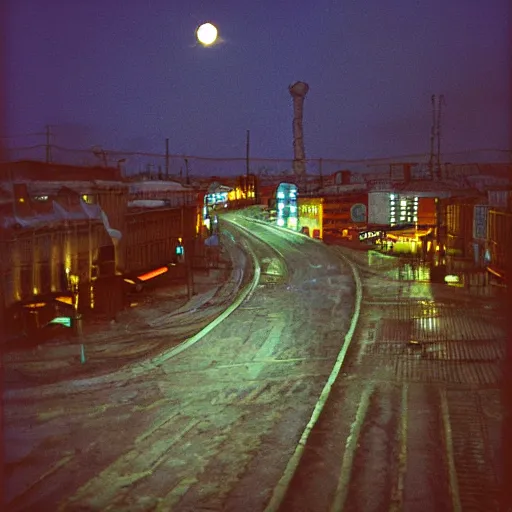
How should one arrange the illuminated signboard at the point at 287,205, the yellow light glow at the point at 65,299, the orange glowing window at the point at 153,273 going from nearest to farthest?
the yellow light glow at the point at 65,299, the orange glowing window at the point at 153,273, the illuminated signboard at the point at 287,205

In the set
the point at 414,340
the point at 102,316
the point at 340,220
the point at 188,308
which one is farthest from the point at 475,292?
the point at 340,220

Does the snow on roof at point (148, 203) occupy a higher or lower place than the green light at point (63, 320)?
higher

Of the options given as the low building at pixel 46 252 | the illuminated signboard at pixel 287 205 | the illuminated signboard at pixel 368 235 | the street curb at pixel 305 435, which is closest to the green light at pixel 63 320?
the low building at pixel 46 252

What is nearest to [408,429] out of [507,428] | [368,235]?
[507,428]

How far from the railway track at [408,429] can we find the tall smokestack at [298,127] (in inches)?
1920

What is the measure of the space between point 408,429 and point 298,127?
57.9m

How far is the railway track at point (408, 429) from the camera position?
6.88 meters

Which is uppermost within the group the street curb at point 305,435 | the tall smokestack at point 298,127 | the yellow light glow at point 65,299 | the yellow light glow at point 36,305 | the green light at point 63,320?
the tall smokestack at point 298,127

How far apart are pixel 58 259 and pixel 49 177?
6.33 meters

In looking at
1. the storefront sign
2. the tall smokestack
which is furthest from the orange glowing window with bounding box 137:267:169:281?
the tall smokestack

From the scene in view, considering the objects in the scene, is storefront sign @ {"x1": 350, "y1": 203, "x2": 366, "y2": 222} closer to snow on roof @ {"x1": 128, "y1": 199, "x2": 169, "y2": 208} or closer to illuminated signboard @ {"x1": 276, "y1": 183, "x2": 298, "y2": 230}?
illuminated signboard @ {"x1": 276, "y1": 183, "x2": 298, "y2": 230}

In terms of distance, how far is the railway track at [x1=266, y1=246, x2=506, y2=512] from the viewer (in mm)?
6879

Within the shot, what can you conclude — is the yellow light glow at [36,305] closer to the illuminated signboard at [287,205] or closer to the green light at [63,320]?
the green light at [63,320]

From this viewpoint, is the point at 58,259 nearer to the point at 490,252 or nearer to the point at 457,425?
the point at 457,425
